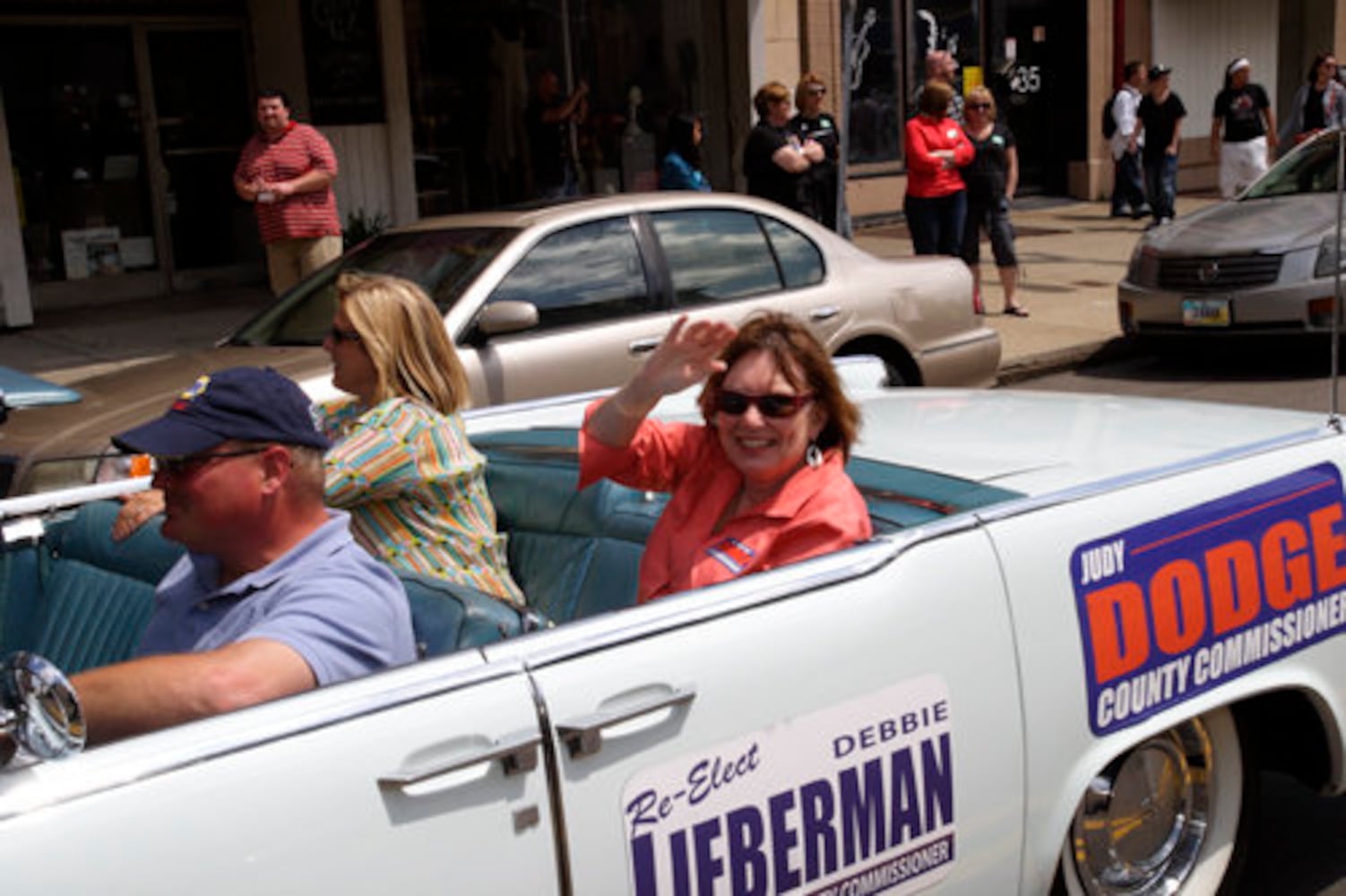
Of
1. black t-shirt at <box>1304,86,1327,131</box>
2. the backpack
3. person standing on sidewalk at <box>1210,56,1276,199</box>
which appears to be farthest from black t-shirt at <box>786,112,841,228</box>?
the backpack

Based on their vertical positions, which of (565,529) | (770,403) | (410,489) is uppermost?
(770,403)

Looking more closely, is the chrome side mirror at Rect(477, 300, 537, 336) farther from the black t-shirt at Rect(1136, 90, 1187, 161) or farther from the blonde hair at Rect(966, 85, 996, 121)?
the black t-shirt at Rect(1136, 90, 1187, 161)

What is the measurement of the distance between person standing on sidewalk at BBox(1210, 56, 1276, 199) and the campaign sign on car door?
44.1 feet

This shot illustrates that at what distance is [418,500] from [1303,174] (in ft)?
29.4

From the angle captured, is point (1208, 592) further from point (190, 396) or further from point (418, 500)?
point (190, 396)

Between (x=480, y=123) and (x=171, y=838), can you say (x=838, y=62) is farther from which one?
(x=171, y=838)

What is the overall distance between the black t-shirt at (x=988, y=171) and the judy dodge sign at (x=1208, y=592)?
8.70 metres

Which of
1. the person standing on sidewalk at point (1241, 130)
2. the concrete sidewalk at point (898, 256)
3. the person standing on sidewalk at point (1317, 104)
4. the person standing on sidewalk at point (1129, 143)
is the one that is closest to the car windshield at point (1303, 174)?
the concrete sidewalk at point (898, 256)

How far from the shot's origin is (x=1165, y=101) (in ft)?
57.1

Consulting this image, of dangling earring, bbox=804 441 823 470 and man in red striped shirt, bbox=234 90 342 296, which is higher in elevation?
man in red striped shirt, bbox=234 90 342 296

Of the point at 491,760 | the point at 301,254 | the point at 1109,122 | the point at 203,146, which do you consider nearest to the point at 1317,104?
the point at 1109,122

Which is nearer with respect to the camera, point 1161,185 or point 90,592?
point 90,592

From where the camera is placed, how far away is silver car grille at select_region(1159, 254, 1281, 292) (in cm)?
966

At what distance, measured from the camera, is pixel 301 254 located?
389 inches
